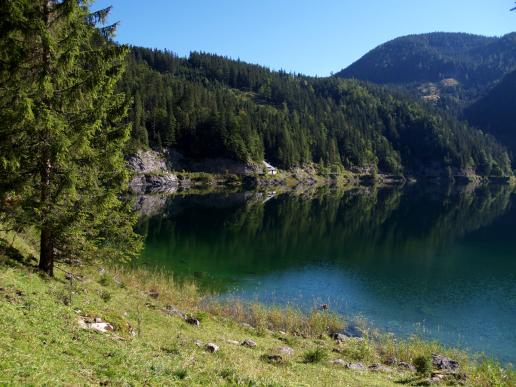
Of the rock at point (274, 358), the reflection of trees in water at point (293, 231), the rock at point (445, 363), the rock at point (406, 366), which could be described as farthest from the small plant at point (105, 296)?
the reflection of trees in water at point (293, 231)

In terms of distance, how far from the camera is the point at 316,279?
1885 inches

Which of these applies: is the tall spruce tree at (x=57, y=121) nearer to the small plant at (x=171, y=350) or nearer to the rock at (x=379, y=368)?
the small plant at (x=171, y=350)

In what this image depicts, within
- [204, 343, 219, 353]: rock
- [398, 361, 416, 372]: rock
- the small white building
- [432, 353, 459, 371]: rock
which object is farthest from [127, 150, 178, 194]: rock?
[204, 343, 219, 353]: rock

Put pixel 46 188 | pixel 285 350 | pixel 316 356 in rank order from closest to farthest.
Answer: pixel 316 356 → pixel 46 188 → pixel 285 350

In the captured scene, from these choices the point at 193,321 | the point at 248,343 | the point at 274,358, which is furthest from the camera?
the point at 193,321

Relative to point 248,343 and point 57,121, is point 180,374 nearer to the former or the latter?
point 248,343

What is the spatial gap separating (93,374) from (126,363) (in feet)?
4.65

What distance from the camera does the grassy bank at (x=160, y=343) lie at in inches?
475

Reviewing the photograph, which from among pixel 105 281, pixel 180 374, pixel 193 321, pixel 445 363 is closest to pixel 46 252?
pixel 105 281

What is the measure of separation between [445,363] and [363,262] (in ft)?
108

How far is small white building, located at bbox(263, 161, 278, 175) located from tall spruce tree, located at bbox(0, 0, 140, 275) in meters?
147

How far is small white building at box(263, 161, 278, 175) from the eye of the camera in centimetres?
17000

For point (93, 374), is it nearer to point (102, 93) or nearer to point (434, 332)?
point (102, 93)

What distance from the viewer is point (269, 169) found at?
173m
